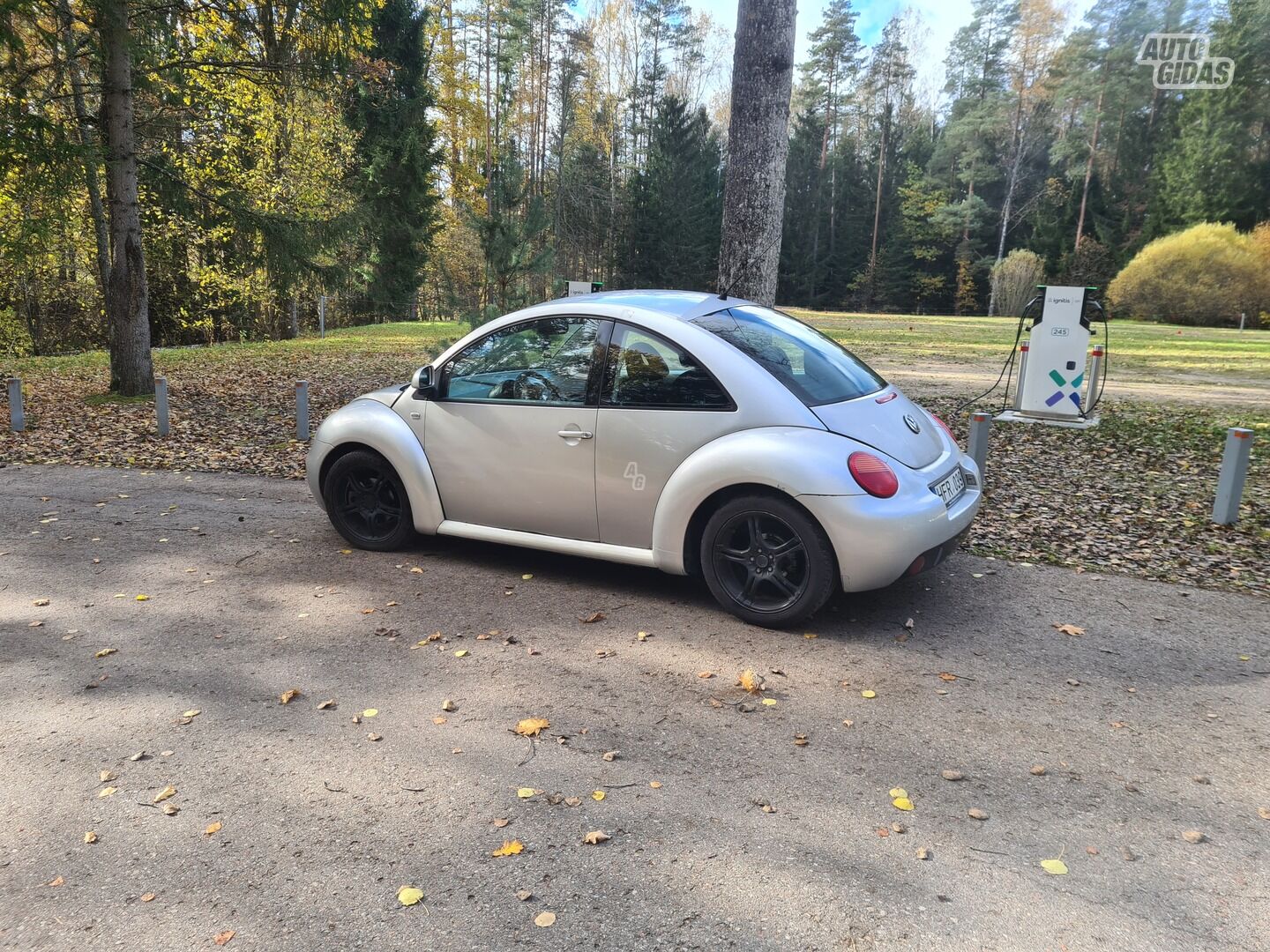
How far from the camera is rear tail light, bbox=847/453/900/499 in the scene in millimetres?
4129

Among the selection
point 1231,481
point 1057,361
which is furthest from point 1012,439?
point 1231,481

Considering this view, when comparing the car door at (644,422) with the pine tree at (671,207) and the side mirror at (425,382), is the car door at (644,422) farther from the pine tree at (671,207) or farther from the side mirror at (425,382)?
the pine tree at (671,207)

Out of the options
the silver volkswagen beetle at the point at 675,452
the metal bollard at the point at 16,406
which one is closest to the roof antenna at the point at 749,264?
the silver volkswagen beetle at the point at 675,452

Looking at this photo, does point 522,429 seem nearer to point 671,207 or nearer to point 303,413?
point 303,413

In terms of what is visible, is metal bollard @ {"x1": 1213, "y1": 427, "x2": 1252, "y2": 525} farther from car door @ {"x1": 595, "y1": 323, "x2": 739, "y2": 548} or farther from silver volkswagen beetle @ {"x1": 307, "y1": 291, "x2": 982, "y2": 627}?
car door @ {"x1": 595, "y1": 323, "x2": 739, "y2": 548}

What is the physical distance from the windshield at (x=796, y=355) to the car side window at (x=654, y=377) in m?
0.29

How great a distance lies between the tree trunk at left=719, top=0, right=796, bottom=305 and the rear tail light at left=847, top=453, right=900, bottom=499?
435 cm

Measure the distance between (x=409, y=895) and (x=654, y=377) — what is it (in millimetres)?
2928

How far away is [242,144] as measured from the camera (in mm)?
19438

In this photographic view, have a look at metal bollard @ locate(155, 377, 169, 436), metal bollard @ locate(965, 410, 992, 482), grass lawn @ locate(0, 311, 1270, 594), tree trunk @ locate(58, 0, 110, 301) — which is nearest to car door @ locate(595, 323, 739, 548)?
grass lawn @ locate(0, 311, 1270, 594)

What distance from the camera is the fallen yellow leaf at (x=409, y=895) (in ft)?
8.08

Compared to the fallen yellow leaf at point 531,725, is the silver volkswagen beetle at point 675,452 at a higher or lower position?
higher

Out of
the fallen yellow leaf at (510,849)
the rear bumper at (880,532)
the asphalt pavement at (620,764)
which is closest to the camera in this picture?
the asphalt pavement at (620,764)

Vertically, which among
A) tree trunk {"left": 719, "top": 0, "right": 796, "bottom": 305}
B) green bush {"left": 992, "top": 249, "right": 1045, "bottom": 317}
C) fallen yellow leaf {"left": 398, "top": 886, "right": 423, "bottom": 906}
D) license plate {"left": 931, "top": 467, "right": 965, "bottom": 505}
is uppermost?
green bush {"left": 992, "top": 249, "right": 1045, "bottom": 317}
